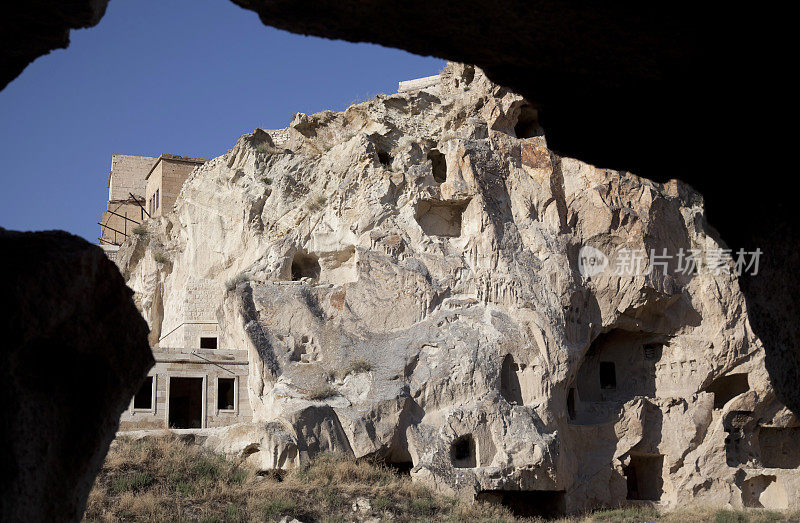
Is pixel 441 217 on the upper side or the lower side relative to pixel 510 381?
upper

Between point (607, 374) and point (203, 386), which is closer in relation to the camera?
point (203, 386)

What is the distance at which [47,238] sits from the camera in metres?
4.16

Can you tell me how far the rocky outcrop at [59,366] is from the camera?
374cm

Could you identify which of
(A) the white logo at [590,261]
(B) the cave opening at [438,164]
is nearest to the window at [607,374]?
(A) the white logo at [590,261]

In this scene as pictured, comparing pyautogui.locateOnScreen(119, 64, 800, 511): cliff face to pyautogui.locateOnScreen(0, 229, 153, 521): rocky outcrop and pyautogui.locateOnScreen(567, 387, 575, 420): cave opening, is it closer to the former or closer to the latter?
pyautogui.locateOnScreen(567, 387, 575, 420): cave opening

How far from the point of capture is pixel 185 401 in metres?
24.2

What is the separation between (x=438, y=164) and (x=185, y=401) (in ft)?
35.1

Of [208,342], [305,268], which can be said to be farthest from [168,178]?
[305,268]

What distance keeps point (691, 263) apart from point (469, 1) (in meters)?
22.7

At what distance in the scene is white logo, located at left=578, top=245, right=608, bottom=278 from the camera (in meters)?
23.2

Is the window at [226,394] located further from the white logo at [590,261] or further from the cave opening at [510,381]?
the white logo at [590,261]

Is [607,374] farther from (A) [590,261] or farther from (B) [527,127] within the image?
(B) [527,127]

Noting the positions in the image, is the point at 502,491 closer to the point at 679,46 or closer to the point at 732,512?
the point at 732,512

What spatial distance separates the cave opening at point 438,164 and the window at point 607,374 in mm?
7879
